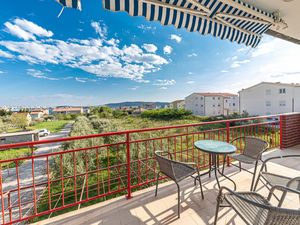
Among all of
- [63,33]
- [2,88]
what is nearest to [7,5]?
[63,33]

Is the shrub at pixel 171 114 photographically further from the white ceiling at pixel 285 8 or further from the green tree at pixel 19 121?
the white ceiling at pixel 285 8

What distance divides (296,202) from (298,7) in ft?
9.62

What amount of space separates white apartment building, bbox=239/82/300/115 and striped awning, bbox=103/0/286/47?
26.6 m

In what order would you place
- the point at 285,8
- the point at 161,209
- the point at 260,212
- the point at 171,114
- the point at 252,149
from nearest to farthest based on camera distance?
the point at 260,212
the point at 161,209
the point at 285,8
the point at 252,149
the point at 171,114

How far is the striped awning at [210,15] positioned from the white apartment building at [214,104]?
35.3 m

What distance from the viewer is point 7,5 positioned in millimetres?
8180

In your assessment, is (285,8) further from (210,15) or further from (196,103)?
(196,103)

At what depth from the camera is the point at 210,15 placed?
186cm

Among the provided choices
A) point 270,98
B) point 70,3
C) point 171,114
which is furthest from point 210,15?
point 171,114

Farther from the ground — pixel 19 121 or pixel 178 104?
pixel 178 104

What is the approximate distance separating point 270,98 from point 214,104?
13312 mm

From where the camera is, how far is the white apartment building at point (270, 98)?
2120cm

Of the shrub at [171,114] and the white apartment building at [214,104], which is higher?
the white apartment building at [214,104]

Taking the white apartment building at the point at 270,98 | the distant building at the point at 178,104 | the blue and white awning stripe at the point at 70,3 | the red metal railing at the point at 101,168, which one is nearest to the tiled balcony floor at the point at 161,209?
the red metal railing at the point at 101,168
